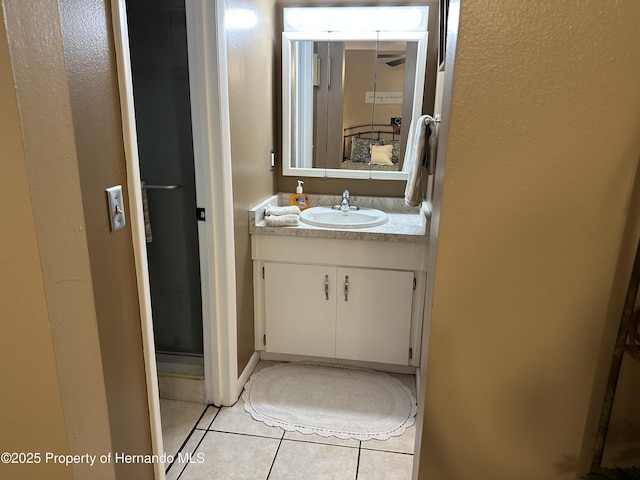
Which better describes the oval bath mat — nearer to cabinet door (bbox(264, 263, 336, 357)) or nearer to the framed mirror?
cabinet door (bbox(264, 263, 336, 357))

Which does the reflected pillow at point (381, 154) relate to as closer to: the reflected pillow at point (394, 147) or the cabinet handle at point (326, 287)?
the reflected pillow at point (394, 147)

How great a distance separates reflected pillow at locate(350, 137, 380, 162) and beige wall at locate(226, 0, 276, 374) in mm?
483

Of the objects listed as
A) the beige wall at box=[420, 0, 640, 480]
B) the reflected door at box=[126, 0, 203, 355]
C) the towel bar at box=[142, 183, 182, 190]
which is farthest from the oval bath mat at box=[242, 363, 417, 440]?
the towel bar at box=[142, 183, 182, 190]

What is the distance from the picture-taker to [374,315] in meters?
2.30

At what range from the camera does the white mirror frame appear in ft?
7.93

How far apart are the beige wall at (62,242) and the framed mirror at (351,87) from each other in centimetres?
160

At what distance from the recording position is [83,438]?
3.29ft

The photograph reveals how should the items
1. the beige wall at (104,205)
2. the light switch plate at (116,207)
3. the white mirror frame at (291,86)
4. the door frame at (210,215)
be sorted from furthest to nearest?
the white mirror frame at (291,86), the door frame at (210,215), the light switch plate at (116,207), the beige wall at (104,205)

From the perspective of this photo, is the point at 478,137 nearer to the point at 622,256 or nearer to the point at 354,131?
the point at 622,256

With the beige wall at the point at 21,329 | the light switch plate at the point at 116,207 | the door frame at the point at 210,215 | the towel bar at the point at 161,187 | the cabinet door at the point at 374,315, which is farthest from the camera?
the cabinet door at the point at 374,315

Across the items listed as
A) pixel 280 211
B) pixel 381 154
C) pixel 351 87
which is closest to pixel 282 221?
pixel 280 211

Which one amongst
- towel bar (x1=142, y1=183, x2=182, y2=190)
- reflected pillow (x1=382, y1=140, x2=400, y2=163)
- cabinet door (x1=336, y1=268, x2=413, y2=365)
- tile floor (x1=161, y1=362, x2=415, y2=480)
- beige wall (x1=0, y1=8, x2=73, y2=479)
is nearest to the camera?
beige wall (x1=0, y1=8, x2=73, y2=479)

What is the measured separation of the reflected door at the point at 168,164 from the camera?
2.02 metres

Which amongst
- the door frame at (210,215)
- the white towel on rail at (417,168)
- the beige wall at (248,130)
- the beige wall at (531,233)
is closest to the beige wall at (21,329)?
the door frame at (210,215)
